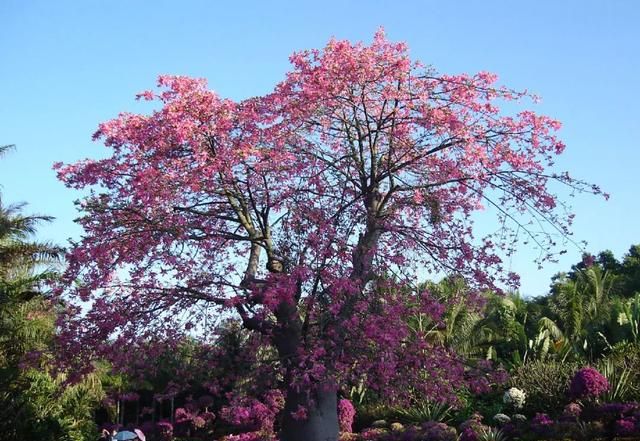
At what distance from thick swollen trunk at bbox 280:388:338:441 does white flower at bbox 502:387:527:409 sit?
11.4 m

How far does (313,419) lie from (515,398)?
1188 centimetres

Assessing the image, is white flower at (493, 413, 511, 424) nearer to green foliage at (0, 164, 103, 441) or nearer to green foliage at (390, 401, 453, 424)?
green foliage at (390, 401, 453, 424)

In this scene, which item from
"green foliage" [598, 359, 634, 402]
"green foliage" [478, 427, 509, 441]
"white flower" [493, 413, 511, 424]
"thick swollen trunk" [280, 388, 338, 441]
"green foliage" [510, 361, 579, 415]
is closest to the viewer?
"thick swollen trunk" [280, 388, 338, 441]

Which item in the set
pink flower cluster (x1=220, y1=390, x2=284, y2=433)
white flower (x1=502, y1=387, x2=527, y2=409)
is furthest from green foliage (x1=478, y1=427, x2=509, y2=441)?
pink flower cluster (x1=220, y1=390, x2=284, y2=433)

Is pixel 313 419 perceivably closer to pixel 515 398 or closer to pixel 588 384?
pixel 588 384

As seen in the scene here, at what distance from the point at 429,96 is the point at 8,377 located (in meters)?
12.6

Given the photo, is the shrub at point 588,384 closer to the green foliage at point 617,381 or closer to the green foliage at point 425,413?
the green foliage at point 617,381

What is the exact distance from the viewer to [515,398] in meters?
20.6

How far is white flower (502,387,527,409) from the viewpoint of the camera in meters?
20.6

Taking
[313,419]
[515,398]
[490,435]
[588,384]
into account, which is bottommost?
[490,435]

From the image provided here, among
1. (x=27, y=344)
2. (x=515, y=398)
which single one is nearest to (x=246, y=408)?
(x=27, y=344)

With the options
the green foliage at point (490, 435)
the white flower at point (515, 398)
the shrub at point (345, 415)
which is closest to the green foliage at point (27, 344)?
the shrub at point (345, 415)

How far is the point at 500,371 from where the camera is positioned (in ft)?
33.0

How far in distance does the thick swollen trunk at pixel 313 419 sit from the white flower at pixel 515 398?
11.4 meters
